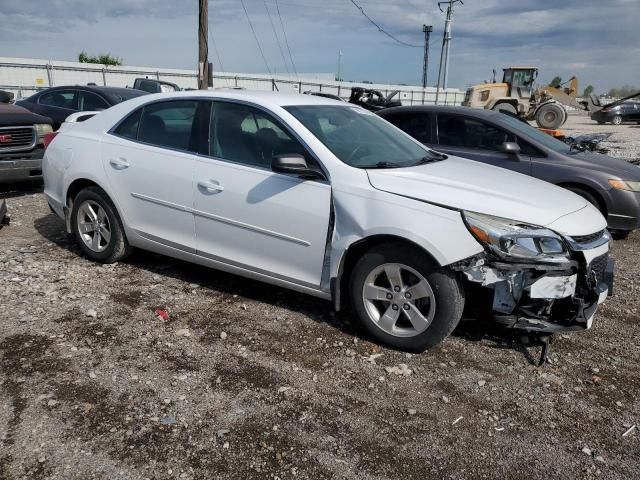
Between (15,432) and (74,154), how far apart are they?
2.94 m

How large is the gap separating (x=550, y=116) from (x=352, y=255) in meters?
25.4

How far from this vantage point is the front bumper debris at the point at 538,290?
321 centimetres

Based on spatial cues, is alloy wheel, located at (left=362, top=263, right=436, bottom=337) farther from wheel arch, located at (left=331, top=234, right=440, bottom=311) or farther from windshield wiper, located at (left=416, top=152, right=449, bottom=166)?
windshield wiper, located at (left=416, top=152, right=449, bottom=166)

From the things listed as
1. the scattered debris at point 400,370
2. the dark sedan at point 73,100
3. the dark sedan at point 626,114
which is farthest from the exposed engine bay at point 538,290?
the dark sedan at point 626,114

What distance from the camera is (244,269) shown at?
4.12 m

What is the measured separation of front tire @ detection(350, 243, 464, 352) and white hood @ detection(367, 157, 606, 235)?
1.29 ft

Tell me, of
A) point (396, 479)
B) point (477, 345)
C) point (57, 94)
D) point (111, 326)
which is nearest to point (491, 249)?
point (477, 345)

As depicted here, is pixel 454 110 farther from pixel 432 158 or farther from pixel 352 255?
pixel 352 255

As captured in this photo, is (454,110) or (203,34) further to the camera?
(203,34)

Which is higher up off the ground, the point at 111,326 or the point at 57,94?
the point at 57,94

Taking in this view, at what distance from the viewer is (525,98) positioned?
27.1 meters

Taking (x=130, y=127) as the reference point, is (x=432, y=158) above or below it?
below

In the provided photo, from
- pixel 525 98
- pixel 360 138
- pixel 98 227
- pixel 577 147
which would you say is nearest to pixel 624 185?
pixel 577 147

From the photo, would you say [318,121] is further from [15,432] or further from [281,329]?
[15,432]
